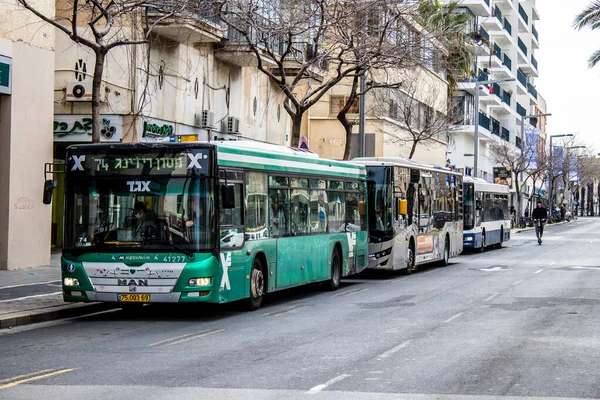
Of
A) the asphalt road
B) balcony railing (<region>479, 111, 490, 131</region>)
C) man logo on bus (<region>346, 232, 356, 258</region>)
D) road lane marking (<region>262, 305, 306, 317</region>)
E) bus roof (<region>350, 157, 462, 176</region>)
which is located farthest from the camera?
balcony railing (<region>479, 111, 490, 131</region>)

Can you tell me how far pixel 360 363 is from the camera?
37.1 ft

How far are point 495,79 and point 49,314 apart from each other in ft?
254

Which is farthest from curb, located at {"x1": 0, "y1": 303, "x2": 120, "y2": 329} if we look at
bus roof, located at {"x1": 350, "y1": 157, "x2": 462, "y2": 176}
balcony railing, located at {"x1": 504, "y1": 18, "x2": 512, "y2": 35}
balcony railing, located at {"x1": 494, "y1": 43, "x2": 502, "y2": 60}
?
balcony railing, located at {"x1": 504, "y1": 18, "x2": 512, "y2": 35}

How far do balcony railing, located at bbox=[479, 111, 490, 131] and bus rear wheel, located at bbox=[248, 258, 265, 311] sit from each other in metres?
62.6

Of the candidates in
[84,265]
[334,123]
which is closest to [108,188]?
[84,265]

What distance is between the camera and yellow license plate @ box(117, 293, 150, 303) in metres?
15.5

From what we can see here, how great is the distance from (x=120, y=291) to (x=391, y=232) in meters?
11.0

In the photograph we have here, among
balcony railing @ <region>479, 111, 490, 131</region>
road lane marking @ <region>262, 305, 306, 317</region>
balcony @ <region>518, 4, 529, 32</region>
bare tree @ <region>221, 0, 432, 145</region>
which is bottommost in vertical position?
road lane marking @ <region>262, 305, 306, 317</region>

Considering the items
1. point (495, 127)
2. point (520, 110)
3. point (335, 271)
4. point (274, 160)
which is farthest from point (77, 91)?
point (520, 110)

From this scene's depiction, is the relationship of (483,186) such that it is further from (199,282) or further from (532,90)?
(532,90)

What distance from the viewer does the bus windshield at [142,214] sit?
50.6 feet

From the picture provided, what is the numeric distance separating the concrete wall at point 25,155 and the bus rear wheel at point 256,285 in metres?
8.44

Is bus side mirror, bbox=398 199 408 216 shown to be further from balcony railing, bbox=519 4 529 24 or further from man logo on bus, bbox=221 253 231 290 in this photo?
balcony railing, bbox=519 4 529 24

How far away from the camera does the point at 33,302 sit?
1717 centimetres
